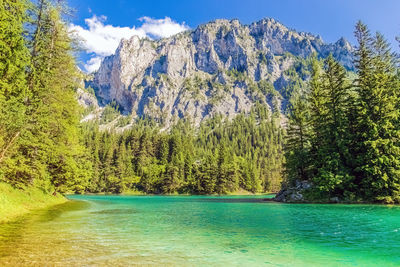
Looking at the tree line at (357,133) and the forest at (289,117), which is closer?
the forest at (289,117)

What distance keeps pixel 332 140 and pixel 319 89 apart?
1005cm

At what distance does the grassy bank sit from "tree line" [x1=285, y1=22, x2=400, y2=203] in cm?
3522

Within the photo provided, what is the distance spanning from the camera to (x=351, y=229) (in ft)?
49.0

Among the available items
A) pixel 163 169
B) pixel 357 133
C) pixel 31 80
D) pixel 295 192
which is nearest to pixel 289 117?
pixel 357 133

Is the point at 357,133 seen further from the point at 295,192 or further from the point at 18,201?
the point at 18,201

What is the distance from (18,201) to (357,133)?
41710mm

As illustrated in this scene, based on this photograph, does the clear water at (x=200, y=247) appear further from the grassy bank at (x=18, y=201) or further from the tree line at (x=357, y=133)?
the tree line at (x=357, y=133)

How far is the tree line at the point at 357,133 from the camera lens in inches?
1417

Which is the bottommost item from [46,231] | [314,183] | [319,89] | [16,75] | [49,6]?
[46,231]

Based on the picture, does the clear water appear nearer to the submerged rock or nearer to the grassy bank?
the grassy bank

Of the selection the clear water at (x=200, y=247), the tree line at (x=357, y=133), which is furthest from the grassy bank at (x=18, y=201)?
the tree line at (x=357, y=133)

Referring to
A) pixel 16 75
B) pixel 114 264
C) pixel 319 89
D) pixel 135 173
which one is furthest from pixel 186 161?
pixel 114 264

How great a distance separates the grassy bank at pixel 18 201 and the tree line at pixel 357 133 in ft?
116

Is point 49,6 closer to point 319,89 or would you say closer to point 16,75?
point 16,75
